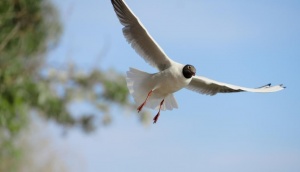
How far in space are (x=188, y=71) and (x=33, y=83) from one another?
356 cm

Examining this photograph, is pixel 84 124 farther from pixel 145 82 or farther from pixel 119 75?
pixel 145 82

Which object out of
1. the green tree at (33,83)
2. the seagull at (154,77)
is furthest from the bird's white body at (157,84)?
the green tree at (33,83)

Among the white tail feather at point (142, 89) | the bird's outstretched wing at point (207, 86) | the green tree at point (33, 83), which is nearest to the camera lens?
the white tail feather at point (142, 89)

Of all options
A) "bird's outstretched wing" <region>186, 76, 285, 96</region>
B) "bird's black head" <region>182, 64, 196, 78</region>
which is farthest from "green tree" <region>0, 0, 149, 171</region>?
"bird's black head" <region>182, 64, 196, 78</region>

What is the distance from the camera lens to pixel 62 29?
4.96 m

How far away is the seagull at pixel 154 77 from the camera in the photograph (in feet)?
2.85

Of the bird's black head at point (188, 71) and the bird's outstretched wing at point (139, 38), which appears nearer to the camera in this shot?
the bird's black head at point (188, 71)

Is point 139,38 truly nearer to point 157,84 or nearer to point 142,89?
point 142,89

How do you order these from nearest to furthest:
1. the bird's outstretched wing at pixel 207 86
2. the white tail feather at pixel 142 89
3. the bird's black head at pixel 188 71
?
the bird's black head at pixel 188 71
the white tail feather at pixel 142 89
the bird's outstretched wing at pixel 207 86

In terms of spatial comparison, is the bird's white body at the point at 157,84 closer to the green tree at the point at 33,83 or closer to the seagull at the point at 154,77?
the seagull at the point at 154,77

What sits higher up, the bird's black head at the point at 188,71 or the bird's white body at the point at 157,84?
the bird's black head at the point at 188,71

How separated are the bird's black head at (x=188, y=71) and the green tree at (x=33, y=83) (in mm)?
3083

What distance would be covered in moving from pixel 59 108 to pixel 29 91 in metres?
0.29

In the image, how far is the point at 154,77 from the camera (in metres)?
0.95
